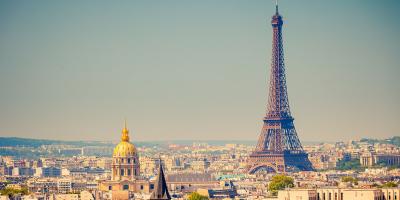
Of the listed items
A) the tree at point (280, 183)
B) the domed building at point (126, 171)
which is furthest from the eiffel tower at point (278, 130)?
the tree at point (280, 183)

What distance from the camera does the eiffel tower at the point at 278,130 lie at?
178625 mm

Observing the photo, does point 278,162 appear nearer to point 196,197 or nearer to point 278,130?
point 278,130

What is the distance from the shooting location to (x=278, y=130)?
18025cm

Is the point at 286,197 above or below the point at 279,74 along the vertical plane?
below

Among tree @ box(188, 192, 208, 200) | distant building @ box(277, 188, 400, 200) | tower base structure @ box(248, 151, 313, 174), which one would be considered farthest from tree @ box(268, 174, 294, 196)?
tower base structure @ box(248, 151, 313, 174)

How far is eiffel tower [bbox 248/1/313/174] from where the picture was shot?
17862cm

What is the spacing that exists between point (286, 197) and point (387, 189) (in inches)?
221

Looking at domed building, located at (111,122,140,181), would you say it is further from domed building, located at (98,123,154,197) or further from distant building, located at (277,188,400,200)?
→ distant building, located at (277,188,400,200)

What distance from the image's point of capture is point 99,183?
486ft

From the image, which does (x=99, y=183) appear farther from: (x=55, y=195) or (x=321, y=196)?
(x=321, y=196)

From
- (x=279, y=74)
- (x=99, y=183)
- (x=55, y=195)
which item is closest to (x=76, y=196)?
(x=55, y=195)

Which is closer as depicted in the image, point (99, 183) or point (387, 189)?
point (387, 189)

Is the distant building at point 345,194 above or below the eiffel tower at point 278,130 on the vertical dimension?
below

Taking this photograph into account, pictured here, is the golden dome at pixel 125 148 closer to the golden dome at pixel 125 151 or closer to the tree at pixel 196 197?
the golden dome at pixel 125 151
